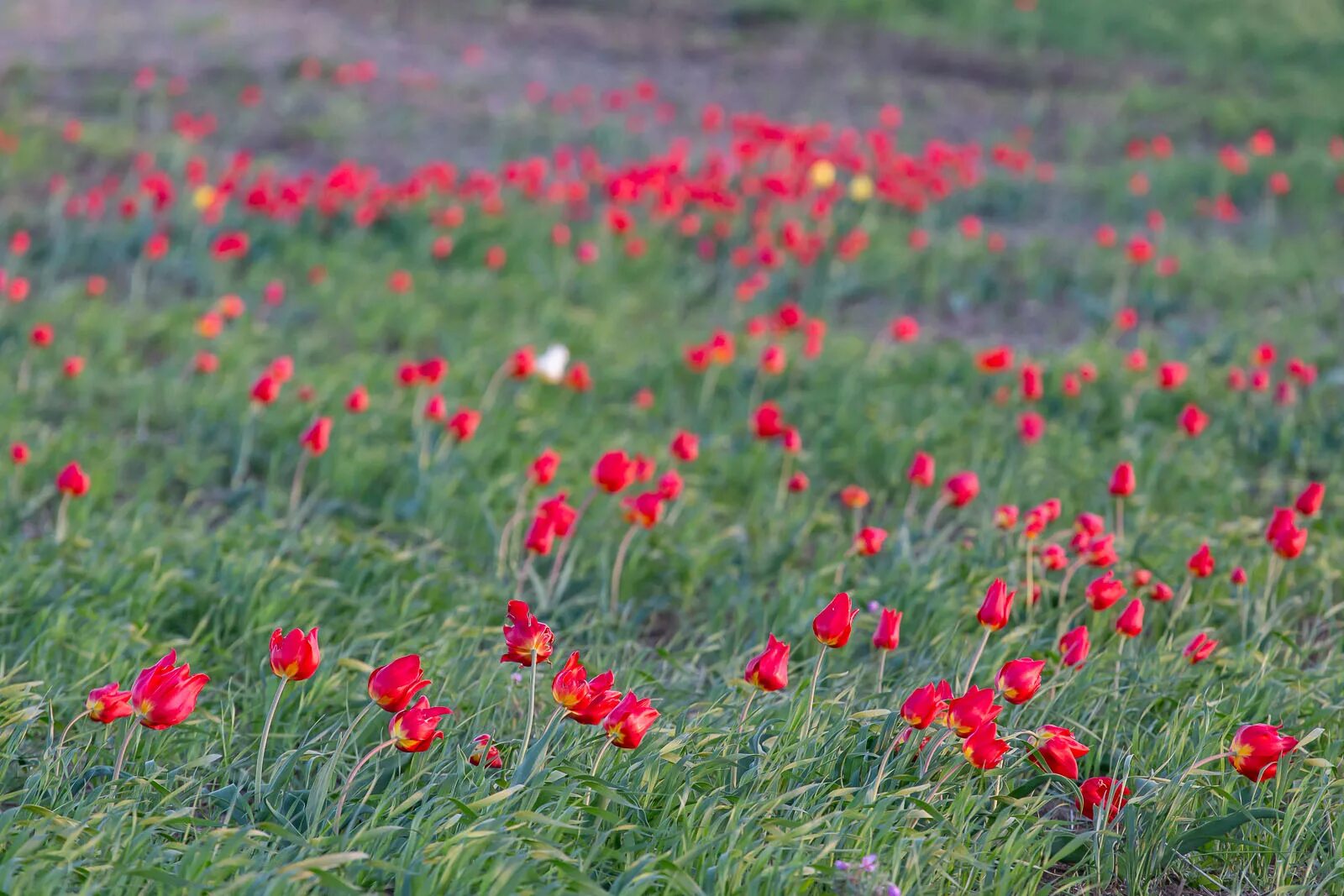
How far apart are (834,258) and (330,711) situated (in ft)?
14.7

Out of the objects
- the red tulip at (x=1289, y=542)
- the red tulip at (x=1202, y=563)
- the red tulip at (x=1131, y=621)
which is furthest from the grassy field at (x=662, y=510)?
the red tulip at (x=1289, y=542)

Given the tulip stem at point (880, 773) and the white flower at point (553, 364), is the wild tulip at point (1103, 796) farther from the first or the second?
the white flower at point (553, 364)

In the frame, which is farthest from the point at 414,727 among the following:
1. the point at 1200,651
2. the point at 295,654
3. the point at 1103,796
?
the point at 1200,651

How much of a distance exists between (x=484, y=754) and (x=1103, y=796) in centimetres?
109

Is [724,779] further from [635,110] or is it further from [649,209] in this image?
[635,110]

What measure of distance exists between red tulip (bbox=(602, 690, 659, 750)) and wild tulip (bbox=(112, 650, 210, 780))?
2.05 ft

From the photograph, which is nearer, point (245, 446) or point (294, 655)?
point (294, 655)

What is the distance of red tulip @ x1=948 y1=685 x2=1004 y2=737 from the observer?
213cm

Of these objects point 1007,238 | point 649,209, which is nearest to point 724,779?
point 649,209

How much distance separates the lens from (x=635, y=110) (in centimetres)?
1005

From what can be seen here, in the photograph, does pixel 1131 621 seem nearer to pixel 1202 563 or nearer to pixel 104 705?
pixel 1202 563

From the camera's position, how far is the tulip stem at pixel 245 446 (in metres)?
4.02

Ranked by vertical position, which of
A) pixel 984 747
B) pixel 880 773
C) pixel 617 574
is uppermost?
pixel 984 747

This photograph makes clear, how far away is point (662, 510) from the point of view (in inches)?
139
